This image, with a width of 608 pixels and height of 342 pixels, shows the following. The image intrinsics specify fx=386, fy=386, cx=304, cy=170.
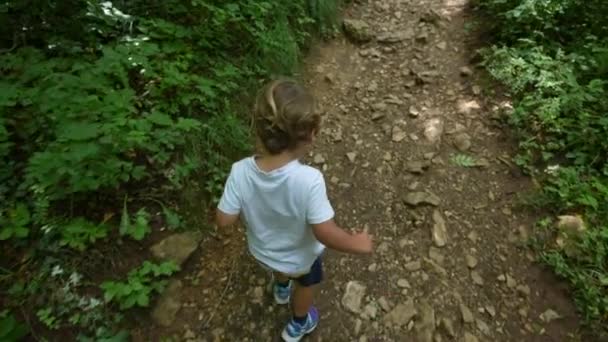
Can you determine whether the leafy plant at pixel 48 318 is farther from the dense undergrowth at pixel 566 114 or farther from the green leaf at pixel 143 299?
the dense undergrowth at pixel 566 114

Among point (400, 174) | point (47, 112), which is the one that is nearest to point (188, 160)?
point (47, 112)

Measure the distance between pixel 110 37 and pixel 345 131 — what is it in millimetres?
2280

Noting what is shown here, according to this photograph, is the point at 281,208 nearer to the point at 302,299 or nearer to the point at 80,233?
the point at 302,299

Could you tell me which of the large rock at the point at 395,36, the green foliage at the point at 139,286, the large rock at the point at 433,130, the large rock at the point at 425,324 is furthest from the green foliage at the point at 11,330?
the large rock at the point at 395,36

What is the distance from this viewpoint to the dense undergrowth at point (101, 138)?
2266 mm

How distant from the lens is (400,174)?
346 cm

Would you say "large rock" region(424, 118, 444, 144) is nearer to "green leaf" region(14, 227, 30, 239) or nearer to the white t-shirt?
the white t-shirt

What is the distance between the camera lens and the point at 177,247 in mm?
2602

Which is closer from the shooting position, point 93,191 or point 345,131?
point 93,191

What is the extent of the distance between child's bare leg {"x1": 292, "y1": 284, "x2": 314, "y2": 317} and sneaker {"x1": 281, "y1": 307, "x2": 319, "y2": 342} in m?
0.08

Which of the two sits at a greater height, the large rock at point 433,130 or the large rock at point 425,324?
the large rock at point 433,130

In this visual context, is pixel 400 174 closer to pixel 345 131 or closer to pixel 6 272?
pixel 345 131

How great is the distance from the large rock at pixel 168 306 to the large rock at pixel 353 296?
1096mm

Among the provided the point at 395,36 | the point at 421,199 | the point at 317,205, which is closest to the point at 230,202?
the point at 317,205
